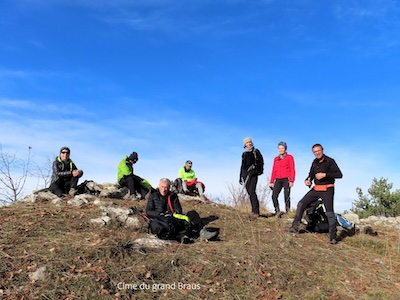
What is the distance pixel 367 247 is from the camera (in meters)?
8.20

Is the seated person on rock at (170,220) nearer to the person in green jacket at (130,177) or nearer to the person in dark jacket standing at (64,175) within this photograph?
the person in green jacket at (130,177)

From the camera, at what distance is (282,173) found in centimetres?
995

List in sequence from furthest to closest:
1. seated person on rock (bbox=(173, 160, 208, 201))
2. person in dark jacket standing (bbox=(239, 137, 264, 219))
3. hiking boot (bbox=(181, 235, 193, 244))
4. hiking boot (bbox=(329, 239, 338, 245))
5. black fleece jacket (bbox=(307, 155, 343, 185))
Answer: seated person on rock (bbox=(173, 160, 208, 201)) → person in dark jacket standing (bbox=(239, 137, 264, 219)) → hiking boot (bbox=(329, 239, 338, 245)) → black fleece jacket (bbox=(307, 155, 343, 185)) → hiking boot (bbox=(181, 235, 193, 244))

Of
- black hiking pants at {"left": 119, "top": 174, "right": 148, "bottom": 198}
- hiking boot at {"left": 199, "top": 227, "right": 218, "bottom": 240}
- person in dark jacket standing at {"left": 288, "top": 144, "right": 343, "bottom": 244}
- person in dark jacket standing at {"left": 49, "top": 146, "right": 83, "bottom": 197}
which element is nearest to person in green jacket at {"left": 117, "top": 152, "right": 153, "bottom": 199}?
black hiking pants at {"left": 119, "top": 174, "right": 148, "bottom": 198}

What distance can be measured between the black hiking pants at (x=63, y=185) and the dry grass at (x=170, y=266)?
163 cm

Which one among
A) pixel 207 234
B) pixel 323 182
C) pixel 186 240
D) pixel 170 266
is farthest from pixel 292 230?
pixel 170 266

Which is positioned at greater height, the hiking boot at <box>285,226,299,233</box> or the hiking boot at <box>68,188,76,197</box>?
the hiking boot at <box>68,188,76,197</box>

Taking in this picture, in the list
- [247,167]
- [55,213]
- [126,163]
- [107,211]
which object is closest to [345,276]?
[247,167]

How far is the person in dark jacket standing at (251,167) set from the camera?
30.6ft

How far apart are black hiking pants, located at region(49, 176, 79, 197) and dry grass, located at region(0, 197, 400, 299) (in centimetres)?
163

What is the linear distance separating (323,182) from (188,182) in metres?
5.11

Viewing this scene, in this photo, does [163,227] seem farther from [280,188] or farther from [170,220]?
[280,188]

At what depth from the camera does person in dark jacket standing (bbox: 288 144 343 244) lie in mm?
7625

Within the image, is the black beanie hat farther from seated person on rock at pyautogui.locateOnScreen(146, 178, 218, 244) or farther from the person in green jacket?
seated person on rock at pyautogui.locateOnScreen(146, 178, 218, 244)
